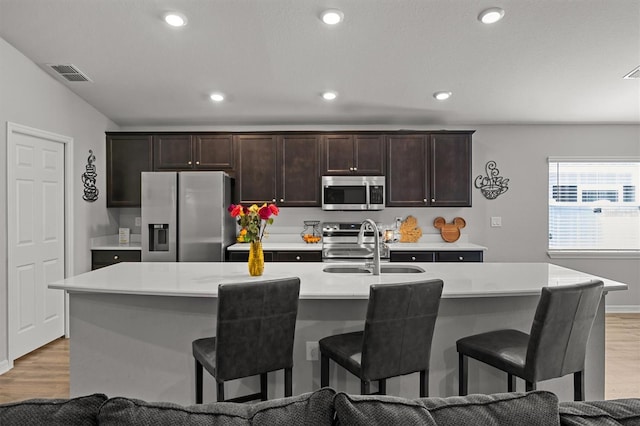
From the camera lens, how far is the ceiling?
3078mm

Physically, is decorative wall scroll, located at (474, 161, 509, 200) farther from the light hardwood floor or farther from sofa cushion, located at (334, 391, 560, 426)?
sofa cushion, located at (334, 391, 560, 426)

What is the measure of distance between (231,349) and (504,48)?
10.4ft

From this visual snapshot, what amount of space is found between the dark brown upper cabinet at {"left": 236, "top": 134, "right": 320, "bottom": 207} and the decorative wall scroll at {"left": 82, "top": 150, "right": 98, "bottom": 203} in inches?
63.1

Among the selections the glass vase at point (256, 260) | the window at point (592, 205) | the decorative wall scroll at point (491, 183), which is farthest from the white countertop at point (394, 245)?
the glass vase at point (256, 260)

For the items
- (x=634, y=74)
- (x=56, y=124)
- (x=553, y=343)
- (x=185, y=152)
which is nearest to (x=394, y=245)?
(x=185, y=152)

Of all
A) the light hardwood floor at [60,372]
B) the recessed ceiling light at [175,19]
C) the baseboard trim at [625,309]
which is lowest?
the light hardwood floor at [60,372]

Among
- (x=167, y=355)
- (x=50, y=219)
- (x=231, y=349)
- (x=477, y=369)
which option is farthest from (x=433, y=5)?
(x=50, y=219)

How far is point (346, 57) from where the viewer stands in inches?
143

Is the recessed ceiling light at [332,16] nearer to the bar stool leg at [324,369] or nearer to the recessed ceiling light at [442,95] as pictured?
the recessed ceiling light at [442,95]

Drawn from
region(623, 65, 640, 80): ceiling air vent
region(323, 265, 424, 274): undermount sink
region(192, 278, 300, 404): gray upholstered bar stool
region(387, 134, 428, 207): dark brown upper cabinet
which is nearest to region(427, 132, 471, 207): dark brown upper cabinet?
region(387, 134, 428, 207): dark brown upper cabinet

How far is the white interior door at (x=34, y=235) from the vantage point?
363 cm

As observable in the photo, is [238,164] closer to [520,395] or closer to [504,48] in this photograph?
[504,48]

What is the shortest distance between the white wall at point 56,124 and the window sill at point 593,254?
5397mm

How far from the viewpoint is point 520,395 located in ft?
3.37
